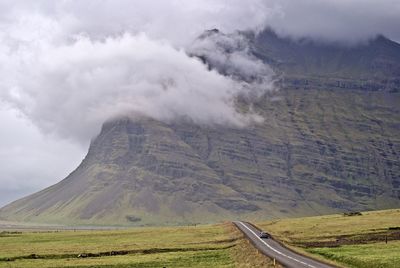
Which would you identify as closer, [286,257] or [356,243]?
[286,257]

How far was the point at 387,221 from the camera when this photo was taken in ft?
547

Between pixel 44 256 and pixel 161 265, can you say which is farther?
pixel 44 256

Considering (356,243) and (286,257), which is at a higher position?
(286,257)

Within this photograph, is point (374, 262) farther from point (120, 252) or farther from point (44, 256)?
point (44, 256)

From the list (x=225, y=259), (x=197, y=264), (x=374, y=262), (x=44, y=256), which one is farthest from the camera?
(x=44, y=256)

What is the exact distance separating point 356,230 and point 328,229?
→ 13.6 m

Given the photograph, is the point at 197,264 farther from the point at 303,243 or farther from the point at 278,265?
the point at 303,243

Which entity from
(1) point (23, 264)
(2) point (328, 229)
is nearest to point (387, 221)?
(2) point (328, 229)

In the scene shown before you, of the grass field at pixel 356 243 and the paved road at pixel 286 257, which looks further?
the grass field at pixel 356 243

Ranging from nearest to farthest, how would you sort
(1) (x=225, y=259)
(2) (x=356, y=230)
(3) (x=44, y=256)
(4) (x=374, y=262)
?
(4) (x=374, y=262), (1) (x=225, y=259), (3) (x=44, y=256), (2) (x=356, y=230)

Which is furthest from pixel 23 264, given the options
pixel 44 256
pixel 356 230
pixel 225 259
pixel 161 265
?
pixel 356 230

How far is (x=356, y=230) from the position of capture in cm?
14725

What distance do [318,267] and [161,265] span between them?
92.1 feet

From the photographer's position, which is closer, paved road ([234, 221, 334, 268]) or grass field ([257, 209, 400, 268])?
paved road ([234, 221, 334, 268])
